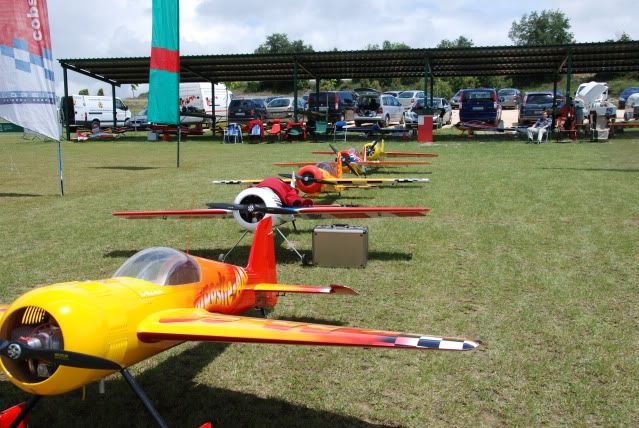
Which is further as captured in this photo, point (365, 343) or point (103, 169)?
point (103, 169)

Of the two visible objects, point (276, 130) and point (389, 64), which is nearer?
point (276, 130)

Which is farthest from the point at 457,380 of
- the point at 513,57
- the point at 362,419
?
the point at 513,57

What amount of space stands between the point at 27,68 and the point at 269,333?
12.6m

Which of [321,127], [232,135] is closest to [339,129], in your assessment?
[321,127]

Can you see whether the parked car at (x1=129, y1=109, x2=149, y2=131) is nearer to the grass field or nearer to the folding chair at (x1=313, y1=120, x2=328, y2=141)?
the folding chair at (x1=313, y1=120, x2=328, y2=141)

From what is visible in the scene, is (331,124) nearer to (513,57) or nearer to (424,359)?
(513,57)

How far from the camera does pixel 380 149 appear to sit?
20562 mm

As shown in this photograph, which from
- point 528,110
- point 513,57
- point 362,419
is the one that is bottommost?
point 362,419

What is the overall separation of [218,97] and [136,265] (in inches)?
1821

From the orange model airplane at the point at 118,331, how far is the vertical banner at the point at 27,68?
10.9 m

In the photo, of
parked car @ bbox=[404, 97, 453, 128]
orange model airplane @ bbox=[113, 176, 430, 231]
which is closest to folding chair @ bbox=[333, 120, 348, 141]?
parked car @ bbox=[404, 97, 453, 128]

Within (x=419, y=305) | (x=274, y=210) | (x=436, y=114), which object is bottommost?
(x=419, y=305)

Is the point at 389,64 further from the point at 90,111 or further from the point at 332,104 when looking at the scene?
the point at 90,111

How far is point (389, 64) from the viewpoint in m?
35.0
